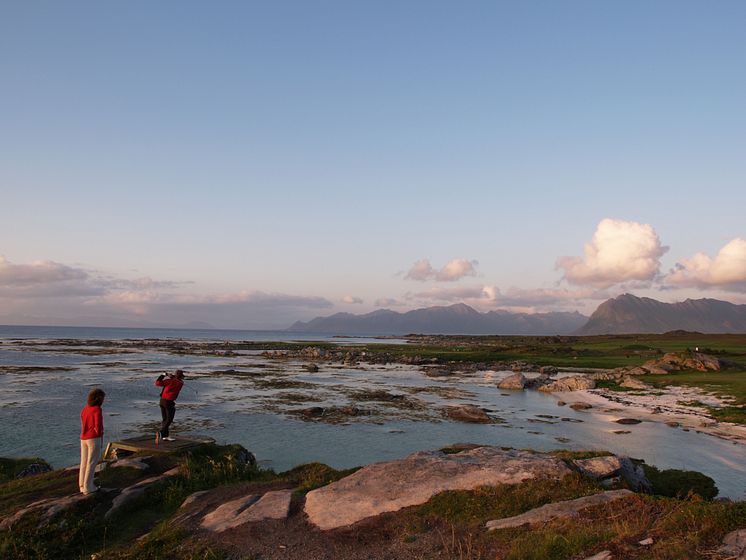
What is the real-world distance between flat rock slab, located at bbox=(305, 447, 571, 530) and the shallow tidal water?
11.5m

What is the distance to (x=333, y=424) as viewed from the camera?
39.5m

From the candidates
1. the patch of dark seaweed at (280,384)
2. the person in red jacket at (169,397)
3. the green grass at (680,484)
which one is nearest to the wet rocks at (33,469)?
the person in red jacket at (169,397)

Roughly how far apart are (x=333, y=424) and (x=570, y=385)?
3691cm

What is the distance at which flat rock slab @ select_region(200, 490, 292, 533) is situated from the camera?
1484cm

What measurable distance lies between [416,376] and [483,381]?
12191 mm

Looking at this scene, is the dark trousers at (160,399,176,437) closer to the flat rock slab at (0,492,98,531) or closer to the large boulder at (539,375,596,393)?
the flat rock slab at (0,492,98,531)

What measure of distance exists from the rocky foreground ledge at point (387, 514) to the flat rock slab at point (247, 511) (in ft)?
0.18

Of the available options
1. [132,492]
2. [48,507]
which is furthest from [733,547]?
[48,507]

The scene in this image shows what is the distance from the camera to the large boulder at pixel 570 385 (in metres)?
61.1

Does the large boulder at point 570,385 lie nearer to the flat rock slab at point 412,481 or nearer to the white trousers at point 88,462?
the flat rock slab at point 412,481

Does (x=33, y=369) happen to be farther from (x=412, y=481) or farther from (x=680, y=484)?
(x=680, y=484)

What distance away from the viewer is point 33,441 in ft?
107

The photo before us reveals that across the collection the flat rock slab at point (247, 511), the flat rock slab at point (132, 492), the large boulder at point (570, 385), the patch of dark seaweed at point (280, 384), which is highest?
the flat rock slab at point (247, 511)

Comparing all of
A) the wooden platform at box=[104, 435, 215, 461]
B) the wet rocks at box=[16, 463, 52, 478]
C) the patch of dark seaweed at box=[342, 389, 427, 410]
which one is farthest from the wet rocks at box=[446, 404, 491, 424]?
the wet rocks at box=[16, 463, 52, 478]
